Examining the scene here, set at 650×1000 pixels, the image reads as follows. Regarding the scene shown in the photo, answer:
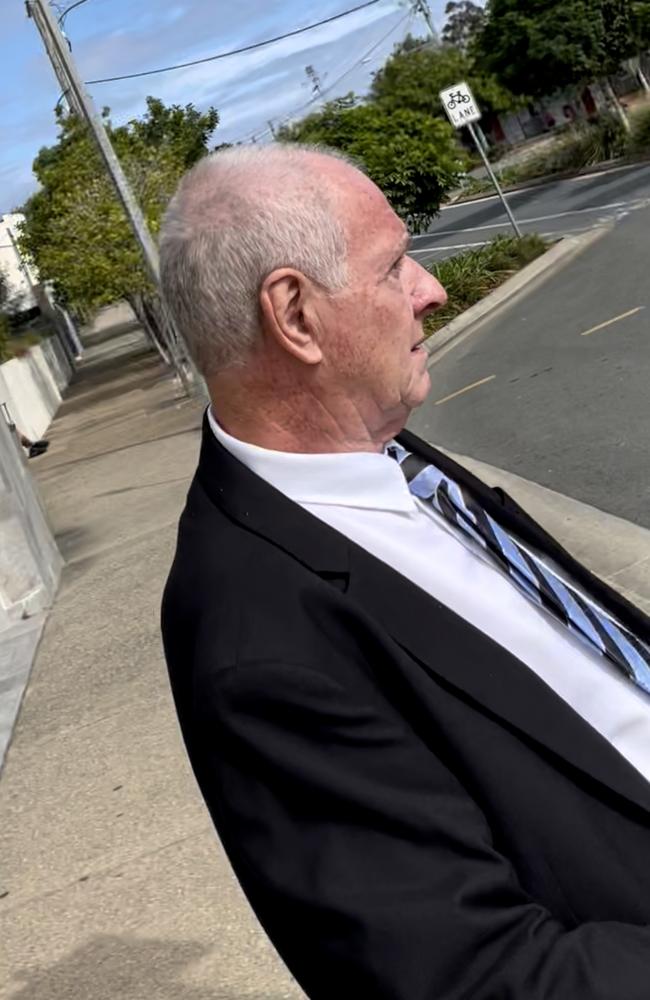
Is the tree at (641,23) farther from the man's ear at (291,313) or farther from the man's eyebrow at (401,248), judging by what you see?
the man's ear at (291,313)

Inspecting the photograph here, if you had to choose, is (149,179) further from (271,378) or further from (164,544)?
(271,378)

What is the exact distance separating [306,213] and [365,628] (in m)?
0.56

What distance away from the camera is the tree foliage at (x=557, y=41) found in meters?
40.7

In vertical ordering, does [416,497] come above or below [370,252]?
below

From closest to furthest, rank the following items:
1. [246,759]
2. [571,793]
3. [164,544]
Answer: [246,759]
[571,793]
[164,544]

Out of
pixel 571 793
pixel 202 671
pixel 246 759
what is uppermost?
pixel 202 671

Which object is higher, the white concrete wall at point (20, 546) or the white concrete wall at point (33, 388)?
the white concrete wall at point (33, 388)

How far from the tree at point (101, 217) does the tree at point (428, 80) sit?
20643mm

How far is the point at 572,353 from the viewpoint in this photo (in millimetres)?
13938

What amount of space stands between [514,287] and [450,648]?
64.7 feet

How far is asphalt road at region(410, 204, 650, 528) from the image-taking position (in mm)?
9430

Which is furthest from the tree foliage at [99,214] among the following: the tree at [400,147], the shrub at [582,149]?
the shrub at [582,149]

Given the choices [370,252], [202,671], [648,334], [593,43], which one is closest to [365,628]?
[202,671]

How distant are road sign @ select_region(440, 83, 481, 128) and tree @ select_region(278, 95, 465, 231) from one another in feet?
2.61
